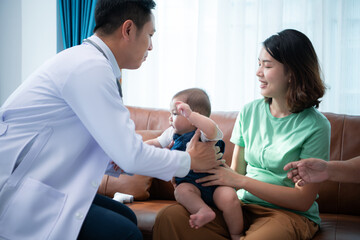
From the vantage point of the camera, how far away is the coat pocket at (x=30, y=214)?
1.22m

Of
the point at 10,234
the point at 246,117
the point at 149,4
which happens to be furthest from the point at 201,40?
the point at 10,234

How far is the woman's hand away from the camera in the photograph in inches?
64.4

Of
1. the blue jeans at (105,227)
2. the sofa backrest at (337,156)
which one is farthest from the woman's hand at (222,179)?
the sofa backrest at (337,156)

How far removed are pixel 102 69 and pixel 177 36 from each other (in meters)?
2.40

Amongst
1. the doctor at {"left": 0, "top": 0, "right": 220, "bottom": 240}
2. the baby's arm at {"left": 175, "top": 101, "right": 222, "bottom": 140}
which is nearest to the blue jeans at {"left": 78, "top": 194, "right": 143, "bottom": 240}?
the doctor at {"left": 0, "top": 0, "right": 220, "bottom": 240}

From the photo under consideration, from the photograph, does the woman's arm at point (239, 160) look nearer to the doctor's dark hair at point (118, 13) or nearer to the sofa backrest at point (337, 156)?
the sofa backrest at point (337, 156)

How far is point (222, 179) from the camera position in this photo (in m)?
1.66

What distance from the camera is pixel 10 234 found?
122 cm

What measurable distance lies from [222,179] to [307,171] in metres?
0.36

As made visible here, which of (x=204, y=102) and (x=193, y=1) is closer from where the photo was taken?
(x=204, y=102)

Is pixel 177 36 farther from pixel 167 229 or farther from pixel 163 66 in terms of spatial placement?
pixel 167 229

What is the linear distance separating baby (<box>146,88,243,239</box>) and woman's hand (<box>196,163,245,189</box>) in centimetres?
3

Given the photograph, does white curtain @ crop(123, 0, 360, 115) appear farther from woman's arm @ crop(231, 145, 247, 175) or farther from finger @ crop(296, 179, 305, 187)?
finger @ crop(296, 179, 305, 187)

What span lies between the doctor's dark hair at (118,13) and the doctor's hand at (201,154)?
21.0 inches
